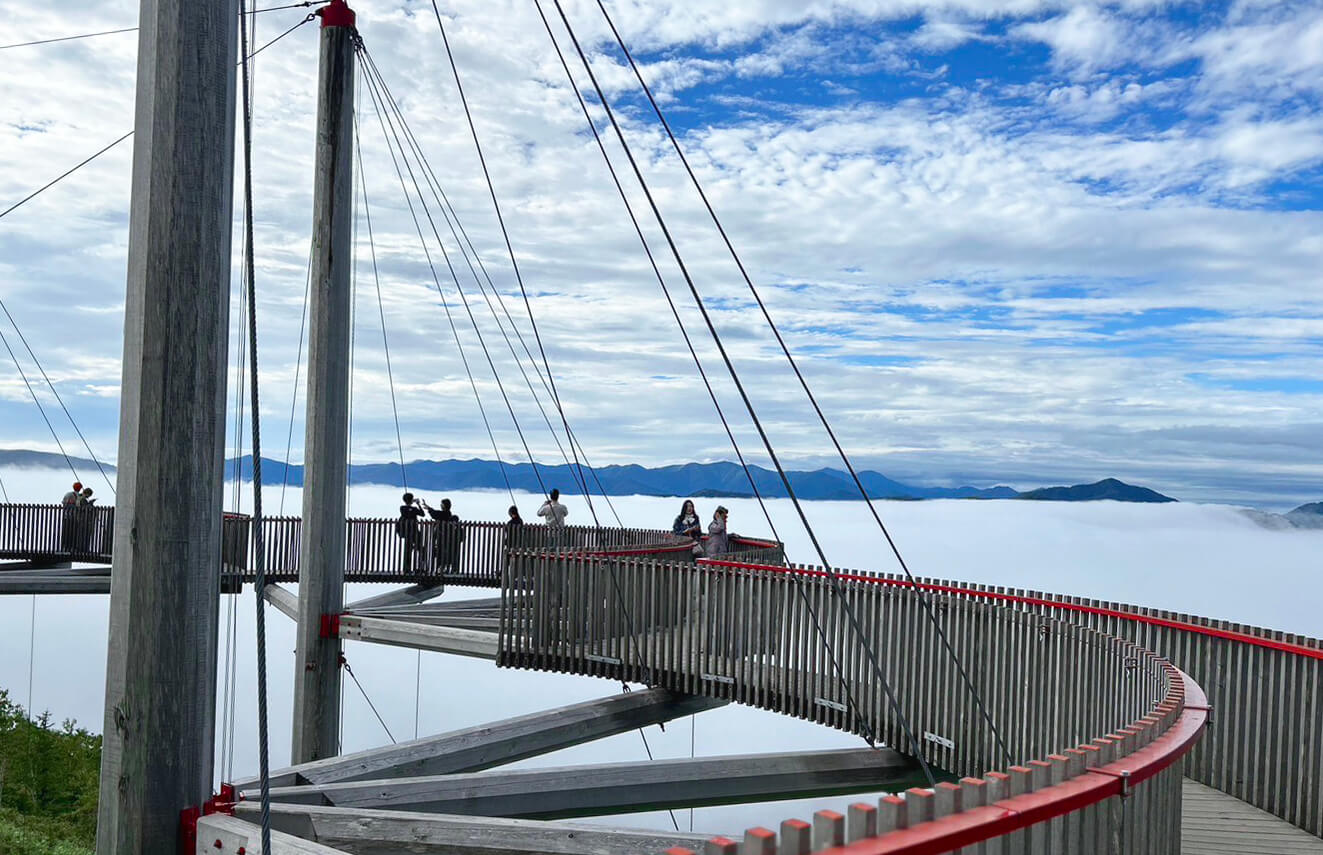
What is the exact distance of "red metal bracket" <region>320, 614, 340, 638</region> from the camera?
16.7m

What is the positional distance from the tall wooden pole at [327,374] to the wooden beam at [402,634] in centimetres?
51

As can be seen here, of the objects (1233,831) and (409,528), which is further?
(409,528)

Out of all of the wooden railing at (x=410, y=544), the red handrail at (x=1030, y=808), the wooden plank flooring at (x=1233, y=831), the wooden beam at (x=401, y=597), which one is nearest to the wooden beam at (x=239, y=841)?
the red handrail at (x=1030, y=808)

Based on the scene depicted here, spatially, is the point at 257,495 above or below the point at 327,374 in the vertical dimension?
below

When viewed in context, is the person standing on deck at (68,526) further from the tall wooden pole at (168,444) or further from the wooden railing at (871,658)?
the tall wooden pole at (168,444)

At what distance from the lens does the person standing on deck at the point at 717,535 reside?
21.1m

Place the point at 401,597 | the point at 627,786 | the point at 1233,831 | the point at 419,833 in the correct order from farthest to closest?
the point at 401,597
the point at 627,786
the point at 1233,831
the point at 419,833

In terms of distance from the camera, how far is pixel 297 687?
1694 cm

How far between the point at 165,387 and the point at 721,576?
856 cm

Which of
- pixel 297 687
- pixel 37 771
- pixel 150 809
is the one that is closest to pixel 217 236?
pixel 150 809

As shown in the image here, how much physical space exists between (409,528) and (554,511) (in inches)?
191

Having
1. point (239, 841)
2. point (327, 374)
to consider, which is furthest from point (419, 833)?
point (327, 374)

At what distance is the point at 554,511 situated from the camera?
2270cm

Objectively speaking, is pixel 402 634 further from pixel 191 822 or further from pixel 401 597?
pixel 191 822
